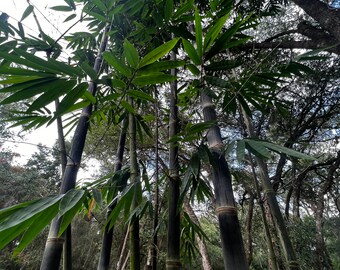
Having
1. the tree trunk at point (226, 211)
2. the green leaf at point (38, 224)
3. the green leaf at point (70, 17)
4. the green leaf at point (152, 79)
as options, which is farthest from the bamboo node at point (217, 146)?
the green leaf at point (70, 17)

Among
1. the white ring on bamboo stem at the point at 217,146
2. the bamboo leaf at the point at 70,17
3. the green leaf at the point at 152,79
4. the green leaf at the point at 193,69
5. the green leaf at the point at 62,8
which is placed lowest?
the white ring on bamboo stem at the point at 217,146

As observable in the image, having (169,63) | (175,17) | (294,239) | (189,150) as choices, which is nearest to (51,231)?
(169,63)

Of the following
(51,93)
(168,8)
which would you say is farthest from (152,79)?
(168,8)

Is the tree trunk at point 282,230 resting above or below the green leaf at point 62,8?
below

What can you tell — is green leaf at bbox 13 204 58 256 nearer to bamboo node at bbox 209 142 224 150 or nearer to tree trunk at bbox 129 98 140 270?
tree trunk at bbox 129 98 140 270

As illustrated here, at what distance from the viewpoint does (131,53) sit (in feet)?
2.11

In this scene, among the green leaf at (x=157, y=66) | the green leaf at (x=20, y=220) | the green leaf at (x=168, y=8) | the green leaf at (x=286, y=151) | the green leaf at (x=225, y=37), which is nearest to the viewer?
the green leaf at (x=20, y=220)

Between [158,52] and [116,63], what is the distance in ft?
0.41

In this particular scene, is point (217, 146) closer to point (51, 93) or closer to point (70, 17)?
point (51, 93)

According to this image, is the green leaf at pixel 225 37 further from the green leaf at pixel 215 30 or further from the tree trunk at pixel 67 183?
the tree trunk at pixel 67 183

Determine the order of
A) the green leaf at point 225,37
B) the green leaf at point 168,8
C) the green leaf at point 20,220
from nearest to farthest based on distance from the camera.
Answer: the green leaf at point 20,220, the green leaf at point 225,37, the green leaf at point 168,8

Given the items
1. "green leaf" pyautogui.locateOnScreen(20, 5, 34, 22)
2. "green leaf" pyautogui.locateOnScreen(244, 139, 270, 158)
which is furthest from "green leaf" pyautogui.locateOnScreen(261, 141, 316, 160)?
"green leaf" pyautogui.locateOnScreen(20, 5, 34, 22)

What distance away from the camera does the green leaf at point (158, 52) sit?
646mm

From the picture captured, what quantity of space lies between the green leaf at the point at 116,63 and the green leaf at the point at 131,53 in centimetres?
2
